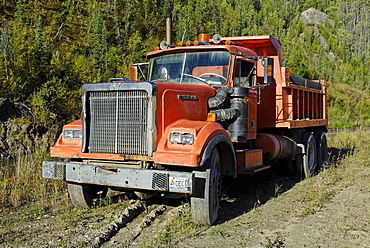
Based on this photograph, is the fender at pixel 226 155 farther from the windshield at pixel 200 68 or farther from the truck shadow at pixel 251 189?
the windshield at pixel 200 68

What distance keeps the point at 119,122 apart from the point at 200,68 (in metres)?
2.10

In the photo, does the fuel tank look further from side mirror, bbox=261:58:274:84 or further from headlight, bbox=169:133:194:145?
headlight, bbox=169:133:194:145

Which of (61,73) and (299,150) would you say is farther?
(61,73)

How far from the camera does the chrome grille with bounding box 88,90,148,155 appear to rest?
17.9ft

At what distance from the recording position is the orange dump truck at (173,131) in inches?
205

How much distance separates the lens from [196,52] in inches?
280

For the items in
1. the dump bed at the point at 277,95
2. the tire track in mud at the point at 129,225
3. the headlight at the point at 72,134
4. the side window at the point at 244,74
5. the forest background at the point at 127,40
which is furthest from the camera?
the forest background at the point at 127,40

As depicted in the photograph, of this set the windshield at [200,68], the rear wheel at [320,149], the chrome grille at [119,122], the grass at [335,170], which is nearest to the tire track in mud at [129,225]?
the chrome grille at [119,122]

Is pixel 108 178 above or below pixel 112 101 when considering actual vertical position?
below

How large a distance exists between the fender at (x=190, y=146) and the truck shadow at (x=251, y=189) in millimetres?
1276

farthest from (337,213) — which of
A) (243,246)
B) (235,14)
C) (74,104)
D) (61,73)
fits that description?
(235,14)

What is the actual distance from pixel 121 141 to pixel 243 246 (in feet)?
7.25

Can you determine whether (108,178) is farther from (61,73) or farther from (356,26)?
(356,26)

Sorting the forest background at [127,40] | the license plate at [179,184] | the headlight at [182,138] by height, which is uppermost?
the forest background at [127,40]
